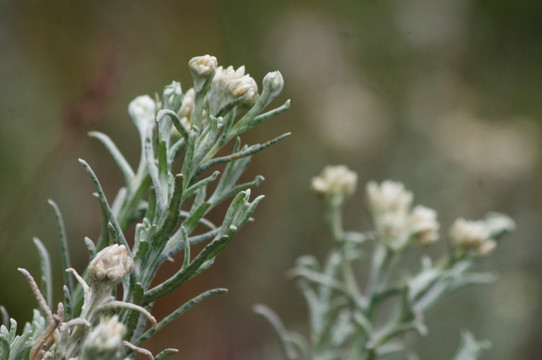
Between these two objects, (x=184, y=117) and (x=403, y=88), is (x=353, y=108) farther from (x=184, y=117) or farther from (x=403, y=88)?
(x=184, y=117)

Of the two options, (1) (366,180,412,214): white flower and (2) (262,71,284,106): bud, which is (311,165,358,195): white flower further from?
(2) (262,71,284,106): bud

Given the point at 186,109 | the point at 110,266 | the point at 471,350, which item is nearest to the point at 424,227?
the point at 471,350

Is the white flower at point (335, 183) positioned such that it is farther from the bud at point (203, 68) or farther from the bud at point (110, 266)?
the bud at point (110, 266)

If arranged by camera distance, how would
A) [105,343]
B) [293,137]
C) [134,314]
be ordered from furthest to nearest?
1. [293,137]
2. [134,314]
3. [105,343]

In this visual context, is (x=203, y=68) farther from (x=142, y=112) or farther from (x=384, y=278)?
(x=384, y=278)

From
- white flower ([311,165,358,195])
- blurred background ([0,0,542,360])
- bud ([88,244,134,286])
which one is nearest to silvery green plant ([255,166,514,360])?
white flower ([311,165,358,195])

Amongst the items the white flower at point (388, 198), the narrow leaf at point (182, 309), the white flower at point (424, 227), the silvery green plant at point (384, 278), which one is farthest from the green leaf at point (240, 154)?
the white flower at point (388, 198)
